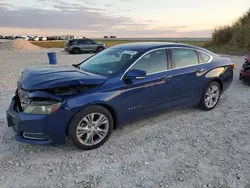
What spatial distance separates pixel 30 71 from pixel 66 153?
150 centimetres

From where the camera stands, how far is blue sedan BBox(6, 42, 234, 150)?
3.06 metres

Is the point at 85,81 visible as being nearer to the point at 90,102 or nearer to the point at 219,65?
the point at 90,102

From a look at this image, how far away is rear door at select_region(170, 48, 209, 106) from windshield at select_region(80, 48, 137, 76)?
0.93m

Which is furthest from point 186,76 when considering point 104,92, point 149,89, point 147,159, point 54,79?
point 54,79

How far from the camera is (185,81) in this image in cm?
437

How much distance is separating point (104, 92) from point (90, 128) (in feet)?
1.91

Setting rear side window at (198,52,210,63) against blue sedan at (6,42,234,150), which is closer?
blue sedan at (6,42,234,150)

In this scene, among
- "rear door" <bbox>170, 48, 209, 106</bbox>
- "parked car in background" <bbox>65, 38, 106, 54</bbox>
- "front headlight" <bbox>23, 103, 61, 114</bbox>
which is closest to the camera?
"front headlight" <bbox>23, 103, 61, 114</bbox>

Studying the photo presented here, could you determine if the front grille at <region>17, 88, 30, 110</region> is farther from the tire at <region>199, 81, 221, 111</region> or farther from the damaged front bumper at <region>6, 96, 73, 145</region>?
the tire at <region>199, 81, 221, 111</region>

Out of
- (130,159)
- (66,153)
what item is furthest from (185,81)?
(66,153)

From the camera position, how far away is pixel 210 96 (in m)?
5.03

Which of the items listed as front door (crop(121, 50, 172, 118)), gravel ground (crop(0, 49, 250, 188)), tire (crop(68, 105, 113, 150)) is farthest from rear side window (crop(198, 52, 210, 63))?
tire (crop(68, 105, 113, 150))

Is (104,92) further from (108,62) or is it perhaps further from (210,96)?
(210,96)

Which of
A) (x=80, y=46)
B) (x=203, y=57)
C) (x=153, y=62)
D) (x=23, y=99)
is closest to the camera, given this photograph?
(x=23, y=99)
